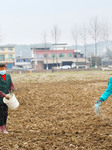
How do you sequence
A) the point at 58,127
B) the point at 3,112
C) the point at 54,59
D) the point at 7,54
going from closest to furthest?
the point at 3,112 → the point at 58,127 → the point at 54,59 → the point at 7,54

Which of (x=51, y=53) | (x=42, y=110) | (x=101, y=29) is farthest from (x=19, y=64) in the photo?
(x=42, y=110)

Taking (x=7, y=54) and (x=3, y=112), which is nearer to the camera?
(x=3, y=112)

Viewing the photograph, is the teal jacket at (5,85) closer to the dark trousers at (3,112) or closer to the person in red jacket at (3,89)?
the person in red jacket at (3,89)

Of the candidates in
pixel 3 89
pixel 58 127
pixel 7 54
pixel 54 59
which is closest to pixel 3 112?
pixel 3 89

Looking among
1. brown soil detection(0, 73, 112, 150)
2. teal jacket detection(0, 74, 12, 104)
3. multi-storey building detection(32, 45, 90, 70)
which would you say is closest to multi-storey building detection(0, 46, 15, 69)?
multi-storey building detection(32, 45, 90, 70)

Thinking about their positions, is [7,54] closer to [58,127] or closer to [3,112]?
[58,127]

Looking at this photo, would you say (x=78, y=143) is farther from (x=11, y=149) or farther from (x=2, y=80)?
(x=2, y=80)

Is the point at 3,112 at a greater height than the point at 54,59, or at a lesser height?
lesser

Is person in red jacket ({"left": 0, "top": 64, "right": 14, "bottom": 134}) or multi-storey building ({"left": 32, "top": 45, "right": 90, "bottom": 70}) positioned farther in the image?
multi-storey building ({"left": 32, "top": 45, "right": 90, "bottom": 70})

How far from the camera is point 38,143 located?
6.15 metres

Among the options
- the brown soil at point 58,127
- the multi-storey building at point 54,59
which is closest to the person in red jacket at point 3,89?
the brown soil at point 58,127

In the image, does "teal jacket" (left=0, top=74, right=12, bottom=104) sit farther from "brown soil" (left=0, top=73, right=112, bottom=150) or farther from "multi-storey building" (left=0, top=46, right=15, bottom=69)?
"multi-storey building" (left=0, top=46, right=15, bottom=69)

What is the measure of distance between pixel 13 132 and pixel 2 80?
4.22 feet

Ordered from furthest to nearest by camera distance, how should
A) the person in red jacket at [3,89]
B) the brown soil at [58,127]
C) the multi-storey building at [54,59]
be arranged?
1. the multi-storey building at [54,59]
2. the person in red jacket at [3,89]
3. the brown soil at [58,127]
